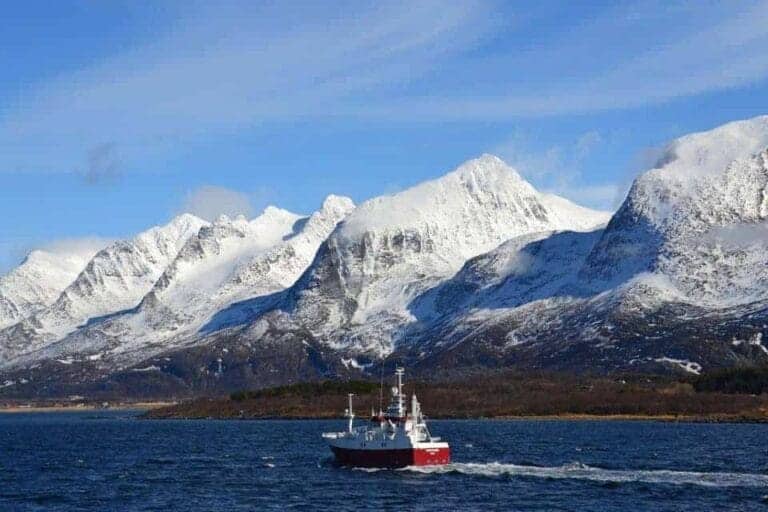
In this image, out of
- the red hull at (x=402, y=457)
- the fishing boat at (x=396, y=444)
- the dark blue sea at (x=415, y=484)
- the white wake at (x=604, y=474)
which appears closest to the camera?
the dark blue sea at (x=415, y=484)

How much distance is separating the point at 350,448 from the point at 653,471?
4075 centimetres

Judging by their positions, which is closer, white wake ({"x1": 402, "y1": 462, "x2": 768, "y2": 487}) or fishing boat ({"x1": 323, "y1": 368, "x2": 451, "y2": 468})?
white wake ({"x1": 402, "y1": 462, "x2": 768, "y2": 487})

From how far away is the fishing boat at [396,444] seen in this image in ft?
542

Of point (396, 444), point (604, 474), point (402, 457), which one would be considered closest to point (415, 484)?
point (402, 457)

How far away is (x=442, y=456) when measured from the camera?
166250 mm

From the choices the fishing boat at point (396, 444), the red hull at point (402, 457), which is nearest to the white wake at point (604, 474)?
the red hull at point (402, 457)

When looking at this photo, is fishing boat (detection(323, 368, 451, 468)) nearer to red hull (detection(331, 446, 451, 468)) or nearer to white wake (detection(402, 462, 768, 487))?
red hull (detection(331, 446, 451, 468))

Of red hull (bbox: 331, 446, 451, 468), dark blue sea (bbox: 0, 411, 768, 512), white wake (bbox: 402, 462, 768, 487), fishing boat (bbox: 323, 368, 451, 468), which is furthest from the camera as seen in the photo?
fishing boat (bbox: 323, 368, 451, 468)

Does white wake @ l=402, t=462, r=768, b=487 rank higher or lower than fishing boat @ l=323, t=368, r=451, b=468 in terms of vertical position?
lower

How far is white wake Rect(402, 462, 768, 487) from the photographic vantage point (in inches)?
5842

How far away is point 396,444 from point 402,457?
184 cm

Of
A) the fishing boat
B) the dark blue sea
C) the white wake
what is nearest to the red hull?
the fishing boat

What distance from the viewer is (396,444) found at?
544 feet

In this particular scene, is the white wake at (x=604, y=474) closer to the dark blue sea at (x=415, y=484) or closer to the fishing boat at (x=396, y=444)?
the dark blue sea at (x=415, y=484)
